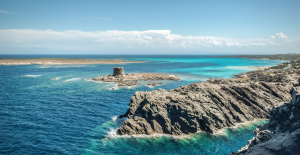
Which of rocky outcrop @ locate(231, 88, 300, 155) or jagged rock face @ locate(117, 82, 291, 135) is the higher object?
rocky outcrop @ locate(231, 88, 300, 155)

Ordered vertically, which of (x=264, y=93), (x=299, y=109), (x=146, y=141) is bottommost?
(x=146, y=141)

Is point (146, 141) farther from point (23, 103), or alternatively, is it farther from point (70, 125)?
point (23, 103)

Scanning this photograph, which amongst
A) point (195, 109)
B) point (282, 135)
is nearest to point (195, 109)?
point (195, 109)

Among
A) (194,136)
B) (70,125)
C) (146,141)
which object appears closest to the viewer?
(146,141)

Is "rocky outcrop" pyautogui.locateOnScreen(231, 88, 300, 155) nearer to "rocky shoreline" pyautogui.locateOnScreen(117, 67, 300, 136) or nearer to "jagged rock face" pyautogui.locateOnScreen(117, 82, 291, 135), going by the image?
"rocky shoreline" pyautogui.locateOnScreen(117, 67, 300, 136)

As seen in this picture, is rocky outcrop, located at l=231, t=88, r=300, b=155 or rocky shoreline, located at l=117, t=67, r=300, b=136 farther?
rocky shoreline, located at l=117, t=67, r=300, b=136

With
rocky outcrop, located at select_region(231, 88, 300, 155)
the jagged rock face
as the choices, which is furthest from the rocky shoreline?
rocky outcrop, located at select_region(231, 88, 300, 155)

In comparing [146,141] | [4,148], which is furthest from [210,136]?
[4,148]
